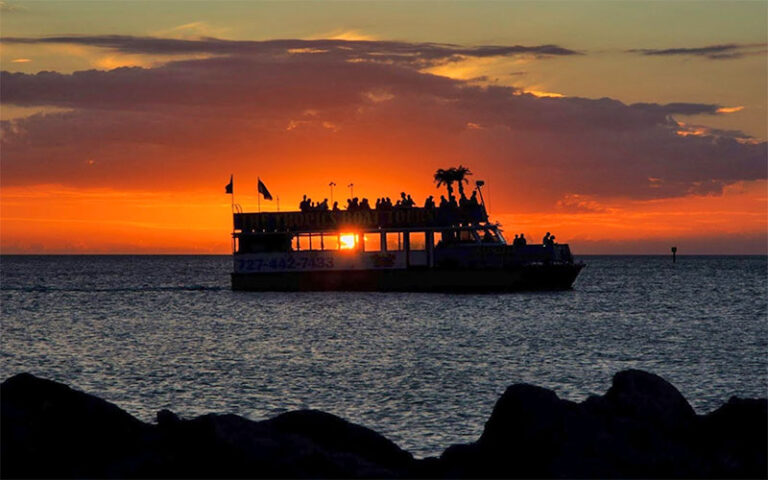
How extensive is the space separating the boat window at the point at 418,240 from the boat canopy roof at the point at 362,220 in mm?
503

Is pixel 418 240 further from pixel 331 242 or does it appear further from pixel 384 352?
pixel 384 352

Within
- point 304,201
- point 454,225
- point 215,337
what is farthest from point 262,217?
point 215,337

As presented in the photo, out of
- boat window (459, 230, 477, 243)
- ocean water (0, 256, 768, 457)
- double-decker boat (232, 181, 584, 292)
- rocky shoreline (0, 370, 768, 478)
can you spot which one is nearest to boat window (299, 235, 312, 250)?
double-decker boat (232, 181, 584, 292)

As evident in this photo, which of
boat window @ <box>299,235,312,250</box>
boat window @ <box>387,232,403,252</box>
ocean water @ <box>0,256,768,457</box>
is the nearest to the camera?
ocean water @ <box>0,256,768,457</box>

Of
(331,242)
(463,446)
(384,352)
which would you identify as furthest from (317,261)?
(463,446)

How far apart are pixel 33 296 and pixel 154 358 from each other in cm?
5306

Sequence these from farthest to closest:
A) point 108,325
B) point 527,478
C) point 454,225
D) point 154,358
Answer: point 454,225 → point 108,325 → point 154,358 → point 527,478

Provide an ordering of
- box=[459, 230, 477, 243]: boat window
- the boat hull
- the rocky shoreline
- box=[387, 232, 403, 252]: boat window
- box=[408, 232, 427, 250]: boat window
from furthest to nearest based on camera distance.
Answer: box=[387, 232, 403, 252]: boat window, box=[408, 232, 427, 250]: boat window, box=[459, 230, 477, 243]: boat window, the boat hull, the rocky shoreline

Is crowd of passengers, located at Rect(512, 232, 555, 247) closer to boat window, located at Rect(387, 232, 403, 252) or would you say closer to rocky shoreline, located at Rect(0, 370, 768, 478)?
boat window, located at Rect(387, 232, 403, 252)

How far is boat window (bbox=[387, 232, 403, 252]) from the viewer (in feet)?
239

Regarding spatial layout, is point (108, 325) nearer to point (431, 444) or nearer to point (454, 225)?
point (454, 225)

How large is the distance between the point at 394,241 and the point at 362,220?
2.66 meters

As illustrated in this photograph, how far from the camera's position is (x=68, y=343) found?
43875 mm

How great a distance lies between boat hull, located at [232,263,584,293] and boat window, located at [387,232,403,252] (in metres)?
1.57
